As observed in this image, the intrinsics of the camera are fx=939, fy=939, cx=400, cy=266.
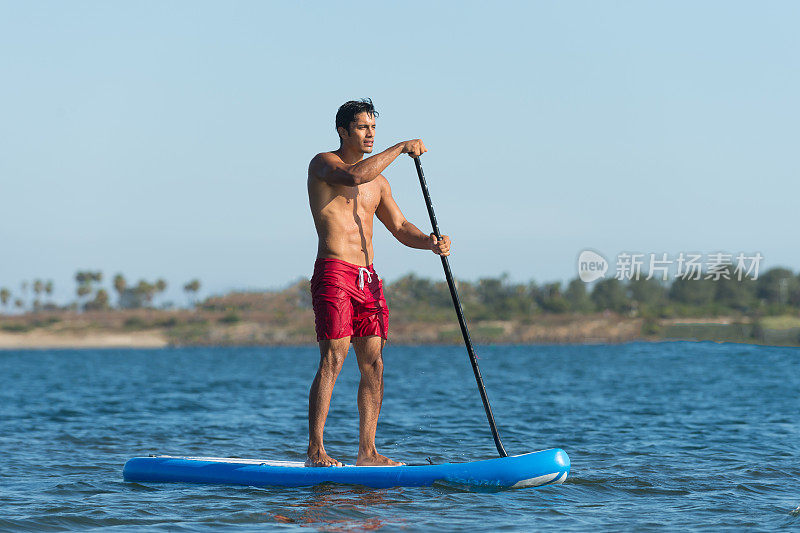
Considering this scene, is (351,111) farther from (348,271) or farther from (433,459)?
(433,459)

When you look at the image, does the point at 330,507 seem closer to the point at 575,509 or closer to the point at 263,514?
the point at 263,514

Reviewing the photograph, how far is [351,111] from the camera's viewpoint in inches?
261

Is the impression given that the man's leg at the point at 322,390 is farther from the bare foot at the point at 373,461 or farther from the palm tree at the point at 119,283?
the palm tree at the point at 119,283

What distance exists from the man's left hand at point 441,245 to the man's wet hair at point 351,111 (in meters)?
1.00

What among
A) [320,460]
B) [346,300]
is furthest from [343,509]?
[346,300]

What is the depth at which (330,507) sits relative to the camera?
5.91m

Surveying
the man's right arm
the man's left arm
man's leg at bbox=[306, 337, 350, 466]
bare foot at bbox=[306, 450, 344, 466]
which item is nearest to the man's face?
the man's right arm

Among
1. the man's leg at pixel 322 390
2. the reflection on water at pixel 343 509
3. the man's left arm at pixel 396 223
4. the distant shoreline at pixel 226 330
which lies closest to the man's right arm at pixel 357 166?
the man's left arm at pixel 396 223

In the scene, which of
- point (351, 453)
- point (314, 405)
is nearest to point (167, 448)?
point (351, 453)

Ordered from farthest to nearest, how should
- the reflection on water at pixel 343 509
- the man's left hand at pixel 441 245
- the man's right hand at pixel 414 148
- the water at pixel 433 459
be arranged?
the man's left hand at pixel 441 245 → the man's right hand at pixel 414 148 → the water at pixel 433 459 → the reflection on water at pixel 343 509

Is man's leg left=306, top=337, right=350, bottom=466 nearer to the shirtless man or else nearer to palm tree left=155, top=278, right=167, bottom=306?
the shirtless man

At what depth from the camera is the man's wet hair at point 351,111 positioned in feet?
21.7

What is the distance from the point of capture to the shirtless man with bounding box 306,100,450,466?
654 centimetres

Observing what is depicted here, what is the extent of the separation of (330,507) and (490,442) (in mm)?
4365
